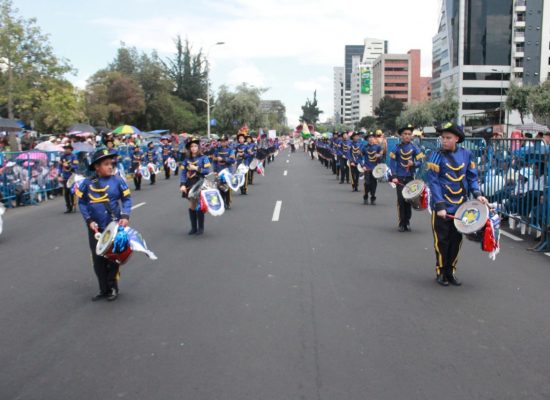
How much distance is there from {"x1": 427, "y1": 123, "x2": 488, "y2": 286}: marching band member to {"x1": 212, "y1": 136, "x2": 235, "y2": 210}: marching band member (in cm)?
775

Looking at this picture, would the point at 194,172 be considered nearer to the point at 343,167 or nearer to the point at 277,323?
the point at 277,323

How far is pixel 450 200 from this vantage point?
6938mm

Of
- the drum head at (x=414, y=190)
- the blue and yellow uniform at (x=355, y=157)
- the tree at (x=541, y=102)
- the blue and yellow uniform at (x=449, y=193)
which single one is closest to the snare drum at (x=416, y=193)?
the drum head at (x=414, y=190)

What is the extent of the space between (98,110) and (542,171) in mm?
43315

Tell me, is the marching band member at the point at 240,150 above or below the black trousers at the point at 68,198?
above

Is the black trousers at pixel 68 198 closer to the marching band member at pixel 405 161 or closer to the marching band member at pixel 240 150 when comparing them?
the marching band member at pixel 240 150

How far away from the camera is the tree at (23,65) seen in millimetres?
23781

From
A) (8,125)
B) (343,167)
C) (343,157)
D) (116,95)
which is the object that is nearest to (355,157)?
(343,157)

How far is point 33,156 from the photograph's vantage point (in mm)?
17141

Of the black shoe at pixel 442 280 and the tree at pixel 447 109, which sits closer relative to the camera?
the black shoe at pixel 442 280

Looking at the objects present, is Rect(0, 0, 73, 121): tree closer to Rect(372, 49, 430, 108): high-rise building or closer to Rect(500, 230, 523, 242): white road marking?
Rect(500, 230, 523, 242): white road marking

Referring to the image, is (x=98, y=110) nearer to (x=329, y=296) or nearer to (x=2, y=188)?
(x=2, y=188)

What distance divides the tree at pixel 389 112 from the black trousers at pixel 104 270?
376 feet

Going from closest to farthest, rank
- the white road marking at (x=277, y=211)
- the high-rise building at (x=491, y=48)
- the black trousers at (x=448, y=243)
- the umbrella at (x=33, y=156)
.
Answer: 1. the black trousers at (x=448, y=243)
2. the white road marking at (x=277, y=211)
3. the umbrella at (x=33, y=156)
4. the high-rise building at (x=491, y=48)
